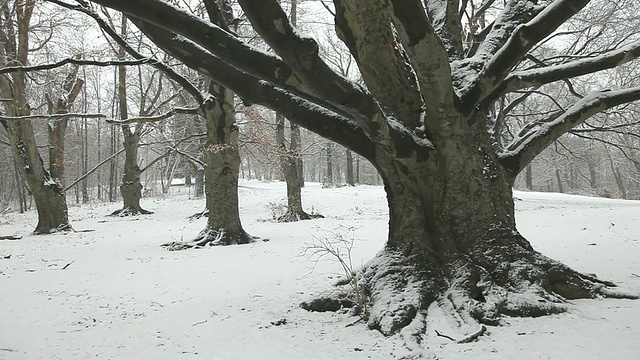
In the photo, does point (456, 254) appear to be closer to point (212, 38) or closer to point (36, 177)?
point (212, 38)

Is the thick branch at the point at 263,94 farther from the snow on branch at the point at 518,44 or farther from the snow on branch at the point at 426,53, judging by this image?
the snow on branch at the point at 518,44

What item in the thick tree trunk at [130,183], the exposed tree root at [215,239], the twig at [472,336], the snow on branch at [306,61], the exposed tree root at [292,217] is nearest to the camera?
the snow on branch at [306,61]

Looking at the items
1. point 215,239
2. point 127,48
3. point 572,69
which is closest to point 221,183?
point 215,239

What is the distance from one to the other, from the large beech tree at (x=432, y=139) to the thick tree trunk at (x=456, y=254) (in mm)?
11

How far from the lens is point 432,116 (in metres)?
3.94

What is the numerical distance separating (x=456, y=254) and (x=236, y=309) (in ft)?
7.65

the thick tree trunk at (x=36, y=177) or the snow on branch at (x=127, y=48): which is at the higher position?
the snow on branch at (x=127, y=48)

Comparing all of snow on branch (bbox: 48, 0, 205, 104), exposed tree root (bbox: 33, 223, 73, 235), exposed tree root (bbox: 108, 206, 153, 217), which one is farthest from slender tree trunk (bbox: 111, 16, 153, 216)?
snow on branch (bbox: 48, 0, 205, 104)

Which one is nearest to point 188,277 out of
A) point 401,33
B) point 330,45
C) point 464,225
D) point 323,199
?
point 464,225

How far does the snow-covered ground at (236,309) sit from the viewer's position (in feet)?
9.77

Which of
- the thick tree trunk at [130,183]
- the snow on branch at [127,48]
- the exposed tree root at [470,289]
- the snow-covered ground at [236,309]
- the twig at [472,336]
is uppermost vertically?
the snow on branch at [127,48]

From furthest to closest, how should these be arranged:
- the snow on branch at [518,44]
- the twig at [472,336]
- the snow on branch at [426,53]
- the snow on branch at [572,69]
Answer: the snow on branch at [572,69] → the snow on branch at [518,44] → the snow on branch at [426,53] → the twig at [472,336]

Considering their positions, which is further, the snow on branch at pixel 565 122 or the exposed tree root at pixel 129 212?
the exposed tree root at pixel 129 212

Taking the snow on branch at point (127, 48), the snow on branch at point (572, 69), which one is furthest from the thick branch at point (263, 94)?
the snow on branch at point (127, 48)
